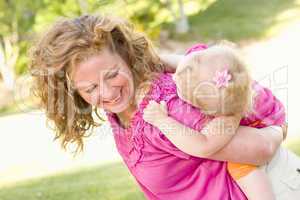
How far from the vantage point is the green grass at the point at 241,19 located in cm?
1523

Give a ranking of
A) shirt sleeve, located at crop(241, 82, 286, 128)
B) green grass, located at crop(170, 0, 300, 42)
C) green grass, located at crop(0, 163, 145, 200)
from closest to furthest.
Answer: shirt sleeve, located at crop(241, 82, 286, 128) → green grass, located at crop(0, 163, 145, 200) → green grass, located at crop(170, 0, 300, 42)

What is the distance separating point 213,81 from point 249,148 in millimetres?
279

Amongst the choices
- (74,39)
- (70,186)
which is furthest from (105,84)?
(70,186)

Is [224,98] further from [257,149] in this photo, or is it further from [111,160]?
[111,160]

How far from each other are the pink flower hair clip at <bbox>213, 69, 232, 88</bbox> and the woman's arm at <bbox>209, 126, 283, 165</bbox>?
21 centimetres

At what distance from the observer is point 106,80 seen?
234cm

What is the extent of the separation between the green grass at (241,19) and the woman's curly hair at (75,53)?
488 inches

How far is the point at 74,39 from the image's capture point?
92.3 inches

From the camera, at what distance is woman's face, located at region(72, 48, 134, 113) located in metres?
2.34

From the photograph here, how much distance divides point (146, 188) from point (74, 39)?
0.66 m

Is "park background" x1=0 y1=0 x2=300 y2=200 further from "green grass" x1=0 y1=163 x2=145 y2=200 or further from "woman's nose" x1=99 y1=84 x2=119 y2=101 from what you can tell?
"woman's nose" x1=99 y1=84 x2=119 y2=101

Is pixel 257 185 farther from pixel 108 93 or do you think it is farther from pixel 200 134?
pixel 108 93

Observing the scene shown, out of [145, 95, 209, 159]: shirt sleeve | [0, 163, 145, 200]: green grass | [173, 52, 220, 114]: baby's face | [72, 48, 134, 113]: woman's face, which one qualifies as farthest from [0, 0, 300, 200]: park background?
[173, 52, 220, 114]: baby's face

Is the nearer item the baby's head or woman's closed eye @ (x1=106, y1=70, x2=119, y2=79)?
the baby's head
